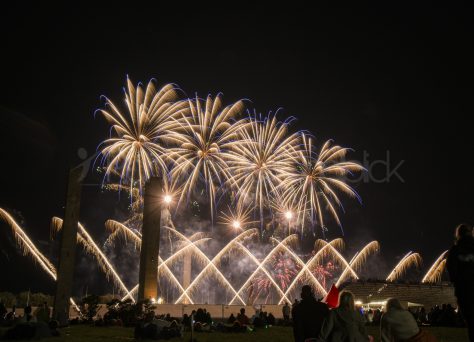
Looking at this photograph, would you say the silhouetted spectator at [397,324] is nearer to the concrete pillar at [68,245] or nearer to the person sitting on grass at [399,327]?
the person sitting on grass at [399,327]

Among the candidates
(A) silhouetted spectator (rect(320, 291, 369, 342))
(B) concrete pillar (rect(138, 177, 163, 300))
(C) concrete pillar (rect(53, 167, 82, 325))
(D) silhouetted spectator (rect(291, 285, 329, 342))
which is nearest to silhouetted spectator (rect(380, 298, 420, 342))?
(A) silhouetted spectator (rect(320, 291, 369, 342))

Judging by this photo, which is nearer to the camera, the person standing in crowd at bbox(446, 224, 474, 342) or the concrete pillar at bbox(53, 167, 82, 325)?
the person standing in crowd at bbox(446, 224, 474, 342)

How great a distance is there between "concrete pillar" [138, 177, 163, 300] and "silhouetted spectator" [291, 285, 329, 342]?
85.4ft

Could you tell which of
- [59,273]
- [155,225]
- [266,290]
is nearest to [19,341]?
[59,273]

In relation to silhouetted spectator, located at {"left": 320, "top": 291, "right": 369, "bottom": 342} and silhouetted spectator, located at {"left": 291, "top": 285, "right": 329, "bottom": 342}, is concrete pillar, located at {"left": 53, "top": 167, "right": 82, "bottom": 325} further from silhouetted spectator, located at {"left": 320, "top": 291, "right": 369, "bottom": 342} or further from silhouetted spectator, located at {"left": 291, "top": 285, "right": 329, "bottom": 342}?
silhouetted spectator, located at {"left": 320, "top": 291, "right": 369, "bottom": 342}

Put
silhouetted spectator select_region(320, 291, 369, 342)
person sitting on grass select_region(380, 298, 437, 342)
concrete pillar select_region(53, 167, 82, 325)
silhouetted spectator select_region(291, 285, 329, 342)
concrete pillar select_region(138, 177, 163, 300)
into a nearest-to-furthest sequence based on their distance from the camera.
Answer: silhouetted spectator select_region(320, 291, 369, 342), person sitting on grass select_region(380, 298, 437, 342), silhouetted spectator select_region(291, 285, 329, 342), concrete pillar select_region(53, 167, 82, 325), concrete pillar select_region(138, 177, 163, 300)

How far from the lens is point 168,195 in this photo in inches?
1697

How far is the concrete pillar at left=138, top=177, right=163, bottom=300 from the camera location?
112ft

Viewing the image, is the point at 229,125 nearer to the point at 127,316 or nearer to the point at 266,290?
the point at 127,316

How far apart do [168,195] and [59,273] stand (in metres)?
14.2

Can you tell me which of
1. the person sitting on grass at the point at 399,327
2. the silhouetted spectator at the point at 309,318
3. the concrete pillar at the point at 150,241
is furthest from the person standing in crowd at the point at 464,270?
the concrete pillar at the point at 150,241

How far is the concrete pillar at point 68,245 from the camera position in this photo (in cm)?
2981

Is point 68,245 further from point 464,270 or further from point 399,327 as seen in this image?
point 464,270

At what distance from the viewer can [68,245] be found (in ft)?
101
